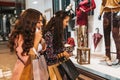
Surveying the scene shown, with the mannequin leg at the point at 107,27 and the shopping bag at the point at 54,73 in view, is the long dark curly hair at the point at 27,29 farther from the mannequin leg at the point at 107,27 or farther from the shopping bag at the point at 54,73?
the mannequin leg at the point at 107,27

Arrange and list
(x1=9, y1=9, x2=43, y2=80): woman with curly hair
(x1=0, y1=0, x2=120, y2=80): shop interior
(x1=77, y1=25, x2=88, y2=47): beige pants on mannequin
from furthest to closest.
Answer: (x1=77, y1=25, x2=88, y2=47): beige pants on mannequin
(x1=0, y1=0, x2=120, y2=80): shop interior
(x1=9, y1=9, x2=43, y2=80): woman with curly hair

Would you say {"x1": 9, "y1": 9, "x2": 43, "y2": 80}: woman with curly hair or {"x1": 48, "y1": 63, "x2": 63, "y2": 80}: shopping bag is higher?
{"x1": 9, "y1": 9, "x2": 43, "y2": 80}: woman with curly hair

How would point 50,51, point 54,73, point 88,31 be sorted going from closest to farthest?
point 54,73, point 50,51, point 88,31

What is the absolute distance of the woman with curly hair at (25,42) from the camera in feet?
4.77

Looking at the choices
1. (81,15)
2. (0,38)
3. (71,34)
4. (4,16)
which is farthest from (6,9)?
(81,15)

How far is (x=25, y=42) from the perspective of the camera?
1469 millimetres

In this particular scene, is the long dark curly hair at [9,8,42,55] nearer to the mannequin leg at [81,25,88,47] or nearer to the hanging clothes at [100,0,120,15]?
the hanging clothes at [100,0,120,15]

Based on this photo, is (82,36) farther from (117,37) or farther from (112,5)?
(112,5)

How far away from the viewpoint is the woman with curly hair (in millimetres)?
1453

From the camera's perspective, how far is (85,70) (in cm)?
205

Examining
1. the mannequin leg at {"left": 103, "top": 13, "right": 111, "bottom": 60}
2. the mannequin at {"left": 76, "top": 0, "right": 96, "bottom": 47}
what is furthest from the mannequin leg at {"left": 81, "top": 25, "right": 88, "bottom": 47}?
the mannequin leg at {"left": 103, "top": 13, "right": 111, "bottom": 60}

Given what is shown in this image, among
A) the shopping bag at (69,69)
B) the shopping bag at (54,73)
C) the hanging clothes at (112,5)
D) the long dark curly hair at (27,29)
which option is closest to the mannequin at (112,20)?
the hanging clothes at (112,5)

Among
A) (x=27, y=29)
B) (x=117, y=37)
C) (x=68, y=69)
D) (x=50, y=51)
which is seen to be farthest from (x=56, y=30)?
(x=117, y=37)

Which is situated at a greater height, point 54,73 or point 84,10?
point 84,10
